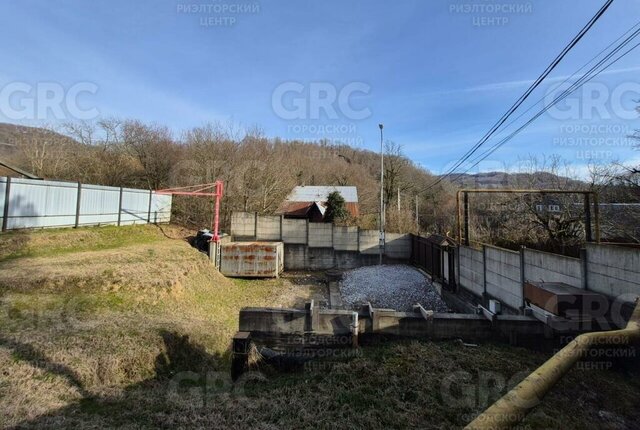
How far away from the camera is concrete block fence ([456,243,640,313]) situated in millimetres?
4827

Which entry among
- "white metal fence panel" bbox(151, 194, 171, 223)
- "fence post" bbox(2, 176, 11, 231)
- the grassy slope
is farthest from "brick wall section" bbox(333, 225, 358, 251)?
"fence post" bbox(2, 176, 11, 231)

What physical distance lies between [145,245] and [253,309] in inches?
287

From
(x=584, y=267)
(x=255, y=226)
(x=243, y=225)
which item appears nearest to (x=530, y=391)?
(x=584, y=267)

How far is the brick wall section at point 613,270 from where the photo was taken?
4.65m

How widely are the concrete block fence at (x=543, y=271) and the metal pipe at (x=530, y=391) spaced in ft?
13.7

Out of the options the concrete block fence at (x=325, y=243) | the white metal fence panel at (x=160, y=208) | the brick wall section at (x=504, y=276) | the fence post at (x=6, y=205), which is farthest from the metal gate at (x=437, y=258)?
the fence post at (x=6, y=205)

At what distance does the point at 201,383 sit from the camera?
5.16 metres

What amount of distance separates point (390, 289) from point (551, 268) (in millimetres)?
6303

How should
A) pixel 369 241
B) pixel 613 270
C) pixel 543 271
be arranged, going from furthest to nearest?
pixel 369 241, pixel 543 271, pixel 613 270

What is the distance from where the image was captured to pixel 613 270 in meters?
5.04

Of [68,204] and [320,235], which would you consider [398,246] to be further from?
[68,204]

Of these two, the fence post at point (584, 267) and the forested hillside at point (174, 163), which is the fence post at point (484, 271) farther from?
the forested hillside at point (174, 163)

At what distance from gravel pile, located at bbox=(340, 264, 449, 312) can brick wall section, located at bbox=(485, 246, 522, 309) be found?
253 cm

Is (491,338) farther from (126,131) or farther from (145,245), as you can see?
(126,131)
